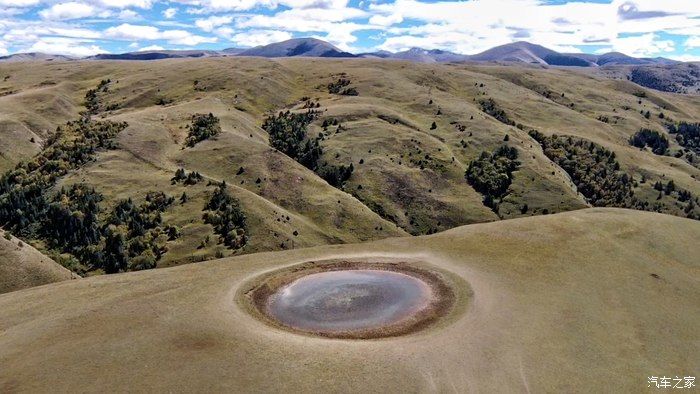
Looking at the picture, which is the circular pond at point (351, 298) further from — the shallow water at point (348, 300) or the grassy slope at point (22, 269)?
the grassy slope at point (22, 269)

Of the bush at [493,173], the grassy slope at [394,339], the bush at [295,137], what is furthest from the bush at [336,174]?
the grassy slope at [394,339]

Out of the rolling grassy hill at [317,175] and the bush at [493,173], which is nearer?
the rolling grassy hill at [317,175]

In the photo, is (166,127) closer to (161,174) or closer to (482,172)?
(161,174)

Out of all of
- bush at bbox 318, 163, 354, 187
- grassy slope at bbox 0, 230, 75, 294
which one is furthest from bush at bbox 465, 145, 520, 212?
grassy slope at bbox 0, 230, 75, 294

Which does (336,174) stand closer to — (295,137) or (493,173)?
(295,137)

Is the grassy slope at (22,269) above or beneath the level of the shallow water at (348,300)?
above

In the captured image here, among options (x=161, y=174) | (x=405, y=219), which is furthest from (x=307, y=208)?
(x=161, y=174)

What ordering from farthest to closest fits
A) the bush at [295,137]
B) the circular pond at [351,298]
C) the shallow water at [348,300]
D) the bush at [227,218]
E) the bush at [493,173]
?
the bush at [295,137]
the bush at [493,173]
the bush at [227,218]
the shallow water at [348,300]
the circular pond at [351,298]

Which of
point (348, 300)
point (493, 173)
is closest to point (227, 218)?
point (348, 300)
